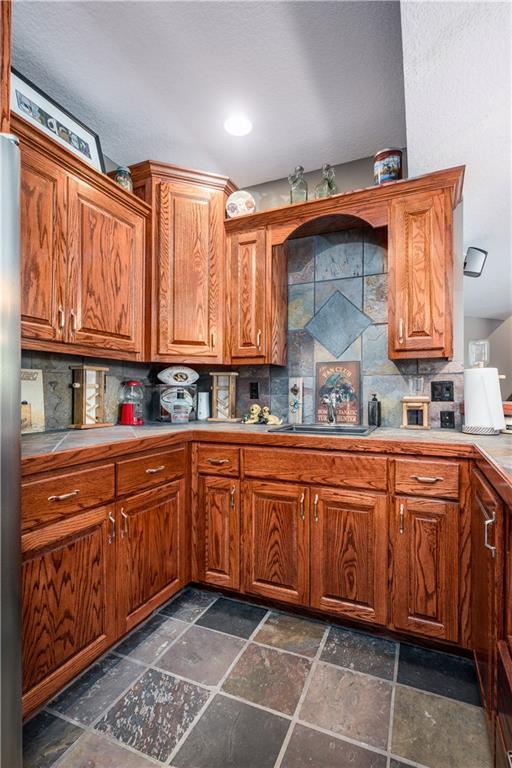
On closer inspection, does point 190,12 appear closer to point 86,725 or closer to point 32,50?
point 32,50

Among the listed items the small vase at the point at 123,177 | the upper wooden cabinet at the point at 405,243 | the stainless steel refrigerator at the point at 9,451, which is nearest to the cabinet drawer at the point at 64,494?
the stainless steel refrigerator at the point at 9,451

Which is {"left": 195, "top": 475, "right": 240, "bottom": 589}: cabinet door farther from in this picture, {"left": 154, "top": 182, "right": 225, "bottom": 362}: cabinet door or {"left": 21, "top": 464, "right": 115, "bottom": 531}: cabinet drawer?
{"left": 154, "top": 182, "right": 225, "bottom": 362}: cabinet door

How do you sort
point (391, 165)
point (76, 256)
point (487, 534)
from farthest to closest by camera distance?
1. point (391, 165)
2. point (76, 256)
3. point (487, 534)

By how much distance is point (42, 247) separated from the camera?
1.68m

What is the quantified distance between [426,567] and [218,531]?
3.33 ft

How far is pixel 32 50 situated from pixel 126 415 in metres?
1.85

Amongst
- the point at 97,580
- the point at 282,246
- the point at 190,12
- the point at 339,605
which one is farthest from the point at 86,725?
the point at 190,12

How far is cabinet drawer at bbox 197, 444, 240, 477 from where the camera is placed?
200cm

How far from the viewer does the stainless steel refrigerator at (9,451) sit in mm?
906

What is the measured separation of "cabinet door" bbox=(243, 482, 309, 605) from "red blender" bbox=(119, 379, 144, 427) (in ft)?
2.99

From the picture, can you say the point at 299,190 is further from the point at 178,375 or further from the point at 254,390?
the point at 178,375

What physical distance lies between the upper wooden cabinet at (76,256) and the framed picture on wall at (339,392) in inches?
46.1

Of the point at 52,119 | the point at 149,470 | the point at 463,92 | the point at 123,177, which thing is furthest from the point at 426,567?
the point at 52,119

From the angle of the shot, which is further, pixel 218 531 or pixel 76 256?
pixel 218 531
